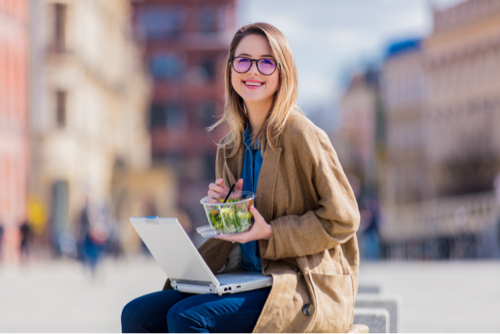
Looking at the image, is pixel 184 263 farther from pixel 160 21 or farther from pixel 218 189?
pixel 160 21

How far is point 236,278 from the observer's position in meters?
3.82

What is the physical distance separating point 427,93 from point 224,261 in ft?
235

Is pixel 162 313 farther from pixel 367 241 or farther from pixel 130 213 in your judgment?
pixel 130 213

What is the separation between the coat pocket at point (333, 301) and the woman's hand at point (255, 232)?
25 centimetres

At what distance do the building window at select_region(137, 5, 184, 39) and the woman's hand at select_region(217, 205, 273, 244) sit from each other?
68218 millimetres

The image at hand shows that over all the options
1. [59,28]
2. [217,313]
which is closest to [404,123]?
[59,28]

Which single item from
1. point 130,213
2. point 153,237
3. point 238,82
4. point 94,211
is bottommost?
point 130,213

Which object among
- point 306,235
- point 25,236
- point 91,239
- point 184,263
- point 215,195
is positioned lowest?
point 25,236

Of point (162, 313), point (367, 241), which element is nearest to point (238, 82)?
point (162, 313)

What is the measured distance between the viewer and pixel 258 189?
3.89 metres

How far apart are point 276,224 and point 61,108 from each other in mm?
37703

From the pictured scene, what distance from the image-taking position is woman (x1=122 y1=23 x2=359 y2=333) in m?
3.61

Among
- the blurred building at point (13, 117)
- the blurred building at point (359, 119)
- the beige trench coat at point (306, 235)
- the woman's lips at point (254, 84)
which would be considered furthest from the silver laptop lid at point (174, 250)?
the blurred building at point (359, 119)

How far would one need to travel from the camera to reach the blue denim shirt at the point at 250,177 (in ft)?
13.0
